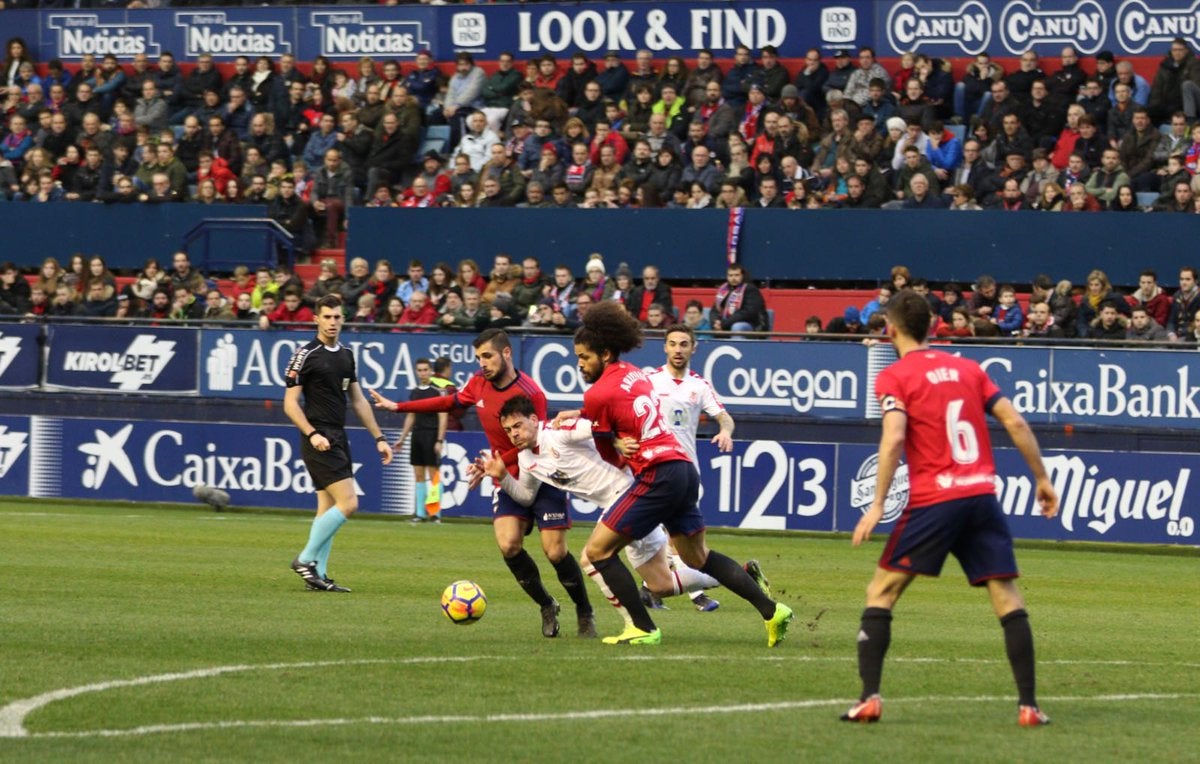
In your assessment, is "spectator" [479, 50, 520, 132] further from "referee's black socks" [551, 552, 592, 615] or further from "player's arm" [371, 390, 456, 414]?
"referee's black socks" [551, 552, 592, 615]

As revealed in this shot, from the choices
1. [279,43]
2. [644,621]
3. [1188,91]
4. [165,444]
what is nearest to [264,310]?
[165,444]

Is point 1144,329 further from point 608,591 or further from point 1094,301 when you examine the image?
point 608,591

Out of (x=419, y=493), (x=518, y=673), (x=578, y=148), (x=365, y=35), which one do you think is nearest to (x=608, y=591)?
(x=518, y=673)

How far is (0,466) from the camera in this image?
26266mm

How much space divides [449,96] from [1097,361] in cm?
1246

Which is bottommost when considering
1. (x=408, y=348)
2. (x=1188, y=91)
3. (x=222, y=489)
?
(x=222, y=489)

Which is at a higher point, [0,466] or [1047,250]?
[1047,250]

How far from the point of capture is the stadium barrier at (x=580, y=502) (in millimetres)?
21953

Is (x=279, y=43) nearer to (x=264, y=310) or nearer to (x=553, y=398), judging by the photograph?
(x=264, y=310)

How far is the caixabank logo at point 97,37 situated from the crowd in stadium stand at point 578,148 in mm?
537

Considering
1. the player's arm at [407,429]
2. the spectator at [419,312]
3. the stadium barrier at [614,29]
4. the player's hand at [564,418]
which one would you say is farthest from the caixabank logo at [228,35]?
the player's hand at [564,418]

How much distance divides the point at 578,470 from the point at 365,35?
22257mm

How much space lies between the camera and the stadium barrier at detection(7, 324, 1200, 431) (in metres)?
22.5

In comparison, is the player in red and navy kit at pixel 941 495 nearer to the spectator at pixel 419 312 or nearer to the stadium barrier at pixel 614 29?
the spectator at pixel 419 312
